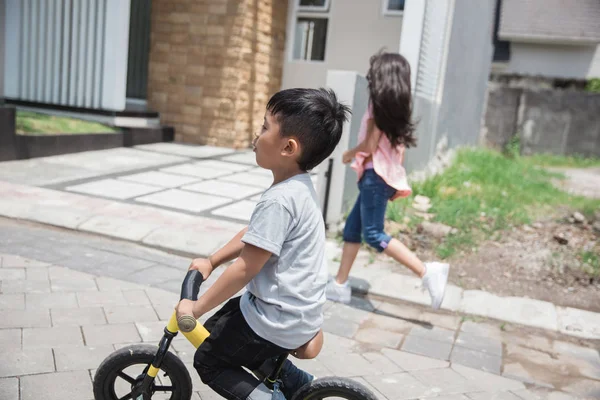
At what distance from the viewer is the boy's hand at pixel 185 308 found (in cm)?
177

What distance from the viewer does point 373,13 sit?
9.85m

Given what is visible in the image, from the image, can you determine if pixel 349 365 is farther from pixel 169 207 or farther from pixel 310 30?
pixel 310 30

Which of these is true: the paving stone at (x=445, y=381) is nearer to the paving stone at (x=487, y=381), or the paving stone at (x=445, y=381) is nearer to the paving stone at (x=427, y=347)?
the paving stone at (x=487, y=381)

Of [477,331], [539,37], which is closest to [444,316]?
[477,331]

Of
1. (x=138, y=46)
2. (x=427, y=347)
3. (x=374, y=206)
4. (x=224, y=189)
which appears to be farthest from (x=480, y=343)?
(x=138, y=46)

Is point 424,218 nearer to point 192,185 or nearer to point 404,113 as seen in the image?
point 404,113

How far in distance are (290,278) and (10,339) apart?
1.64m

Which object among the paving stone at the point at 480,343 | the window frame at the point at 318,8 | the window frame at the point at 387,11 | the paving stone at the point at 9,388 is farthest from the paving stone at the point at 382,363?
the window frame at the point at 318,8

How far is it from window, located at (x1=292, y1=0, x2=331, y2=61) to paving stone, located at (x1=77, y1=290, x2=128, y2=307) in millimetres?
7756

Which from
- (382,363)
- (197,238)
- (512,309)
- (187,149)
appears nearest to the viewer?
(382,363)

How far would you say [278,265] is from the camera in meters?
1.80

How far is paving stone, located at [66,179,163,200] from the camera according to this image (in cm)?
558

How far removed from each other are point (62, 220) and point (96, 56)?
4.47 meters

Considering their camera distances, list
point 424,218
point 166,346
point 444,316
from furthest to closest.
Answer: point 424,218 < point 444,316 < point 166,346
